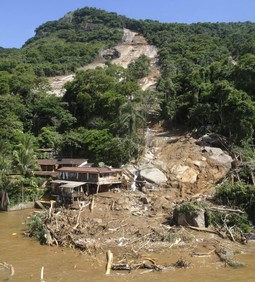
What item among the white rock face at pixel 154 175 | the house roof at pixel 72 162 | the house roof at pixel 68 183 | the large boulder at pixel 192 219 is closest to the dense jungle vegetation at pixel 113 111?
the house roof at pixel 72 162

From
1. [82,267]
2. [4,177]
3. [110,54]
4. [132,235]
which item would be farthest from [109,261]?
[110,54]

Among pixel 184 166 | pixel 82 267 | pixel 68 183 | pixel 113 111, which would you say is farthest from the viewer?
pixel 113 111

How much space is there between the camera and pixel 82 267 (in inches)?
835

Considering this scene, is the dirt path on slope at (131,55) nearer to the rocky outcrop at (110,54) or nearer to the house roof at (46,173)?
the rocky outcrop at (110,54)

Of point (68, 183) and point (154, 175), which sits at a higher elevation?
point (154, 175)

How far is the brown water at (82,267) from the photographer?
19609mm

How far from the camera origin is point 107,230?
2680 cm

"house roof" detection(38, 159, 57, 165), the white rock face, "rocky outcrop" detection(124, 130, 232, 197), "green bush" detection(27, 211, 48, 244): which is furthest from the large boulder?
"house roof" detection(38, 159, 57, 165)

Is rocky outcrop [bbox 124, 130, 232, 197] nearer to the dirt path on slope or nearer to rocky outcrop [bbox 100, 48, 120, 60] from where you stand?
the dirt path on slope

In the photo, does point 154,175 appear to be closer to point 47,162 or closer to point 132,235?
point 132,235

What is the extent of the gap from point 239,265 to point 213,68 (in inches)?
1428

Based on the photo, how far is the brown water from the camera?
64.3 feet

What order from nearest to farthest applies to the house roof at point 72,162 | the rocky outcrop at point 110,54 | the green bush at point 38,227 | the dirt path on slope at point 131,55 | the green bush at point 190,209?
the green bush at point 38,227, the green bush at point 190,209, the house roof at point 72,162, the dirt path on slope at point 131,55, the rocky outcrop at point 110,54

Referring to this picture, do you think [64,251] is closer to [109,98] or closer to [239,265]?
[239,265]
